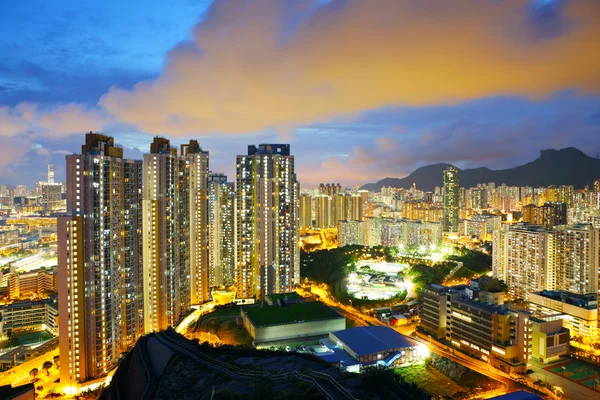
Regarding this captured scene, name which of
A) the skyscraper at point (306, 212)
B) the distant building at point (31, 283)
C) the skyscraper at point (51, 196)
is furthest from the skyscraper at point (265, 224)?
the skyscraper at point (51, 196)

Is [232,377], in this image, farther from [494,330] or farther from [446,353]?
[446,353]

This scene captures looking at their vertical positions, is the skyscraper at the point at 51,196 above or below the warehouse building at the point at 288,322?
above

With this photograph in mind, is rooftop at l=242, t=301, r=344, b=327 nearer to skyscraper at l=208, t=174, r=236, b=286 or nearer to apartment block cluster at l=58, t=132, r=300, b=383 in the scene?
apartment block cluster at l=58, t=132, r=300, b=383

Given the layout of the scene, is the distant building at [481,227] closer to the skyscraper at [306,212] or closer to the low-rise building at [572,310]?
the skyscraper at [306,212]

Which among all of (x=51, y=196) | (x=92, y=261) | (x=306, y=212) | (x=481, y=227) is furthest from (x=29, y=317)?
(x=481, y=227)

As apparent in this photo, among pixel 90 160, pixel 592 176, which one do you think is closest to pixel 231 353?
pixel 90 160

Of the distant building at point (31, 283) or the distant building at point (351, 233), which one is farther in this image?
the distant building at point (351, 233)
